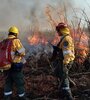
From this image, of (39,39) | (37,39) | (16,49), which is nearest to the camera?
(16,49)

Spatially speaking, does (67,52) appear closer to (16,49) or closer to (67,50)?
(67,50)

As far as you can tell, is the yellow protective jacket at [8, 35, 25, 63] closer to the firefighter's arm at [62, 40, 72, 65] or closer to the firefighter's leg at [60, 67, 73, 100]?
the firefighter's arm at [62, 40, 72, 65]

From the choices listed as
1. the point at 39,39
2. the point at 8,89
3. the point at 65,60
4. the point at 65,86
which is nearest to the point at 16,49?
the point at 8,89

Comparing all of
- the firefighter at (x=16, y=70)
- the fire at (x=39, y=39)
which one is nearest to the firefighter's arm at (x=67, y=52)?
the firefighter at (x=16, y=70)

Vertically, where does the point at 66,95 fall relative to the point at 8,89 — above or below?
below

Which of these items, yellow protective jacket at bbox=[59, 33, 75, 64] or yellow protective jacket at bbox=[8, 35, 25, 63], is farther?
yellow protective jacket at bbox=[59, 33, 75, 64]

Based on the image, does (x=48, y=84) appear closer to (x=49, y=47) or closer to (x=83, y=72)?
(x=83, y=72)

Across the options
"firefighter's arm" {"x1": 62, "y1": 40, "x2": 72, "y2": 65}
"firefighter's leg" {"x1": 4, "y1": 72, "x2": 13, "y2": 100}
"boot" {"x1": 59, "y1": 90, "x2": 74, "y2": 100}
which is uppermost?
"firefighter's arm" {"x1": 62, "y1": 40, "x2": 72, "y2": 65}

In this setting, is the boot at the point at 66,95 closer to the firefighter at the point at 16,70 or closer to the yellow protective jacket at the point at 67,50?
the yellow protective jacket at the point at 67,50

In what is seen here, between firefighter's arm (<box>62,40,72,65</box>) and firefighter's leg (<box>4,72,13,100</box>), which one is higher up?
firefighter's arm (<box>62,40,72,65</box>)

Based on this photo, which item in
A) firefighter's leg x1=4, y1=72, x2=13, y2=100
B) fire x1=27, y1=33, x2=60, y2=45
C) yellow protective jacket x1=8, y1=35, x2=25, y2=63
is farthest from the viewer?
fire x1=27, y1=33, x2=60, y2=45

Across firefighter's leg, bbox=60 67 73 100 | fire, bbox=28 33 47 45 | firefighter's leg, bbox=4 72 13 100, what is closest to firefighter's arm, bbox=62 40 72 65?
firefighter's leg, bbox=60 67 73 100

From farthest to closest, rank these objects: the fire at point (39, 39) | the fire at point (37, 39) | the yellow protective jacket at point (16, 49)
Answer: the fire at point (37, 39) < the fire at point (39, 39) < the yellow protective jacket at point (16, 49)

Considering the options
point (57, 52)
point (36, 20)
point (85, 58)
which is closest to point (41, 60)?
point (85, 58)
